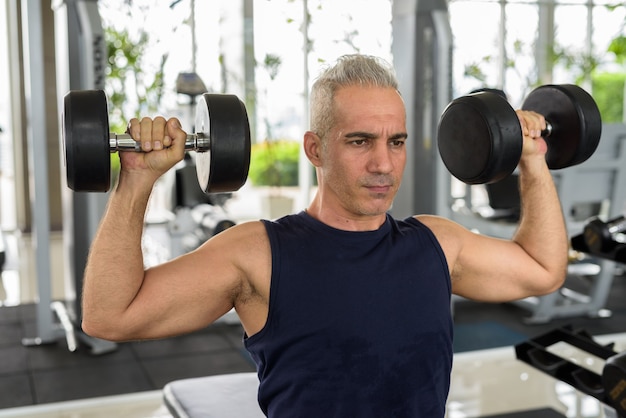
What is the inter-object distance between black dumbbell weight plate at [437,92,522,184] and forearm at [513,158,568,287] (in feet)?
0.48

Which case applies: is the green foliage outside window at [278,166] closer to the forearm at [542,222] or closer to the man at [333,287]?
the forearm at [542,222]

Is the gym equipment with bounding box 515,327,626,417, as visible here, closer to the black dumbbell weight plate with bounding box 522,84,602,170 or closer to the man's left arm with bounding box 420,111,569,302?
the man's left arm with bounding box 420,111,569,302

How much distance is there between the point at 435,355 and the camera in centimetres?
142

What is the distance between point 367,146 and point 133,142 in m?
0.42

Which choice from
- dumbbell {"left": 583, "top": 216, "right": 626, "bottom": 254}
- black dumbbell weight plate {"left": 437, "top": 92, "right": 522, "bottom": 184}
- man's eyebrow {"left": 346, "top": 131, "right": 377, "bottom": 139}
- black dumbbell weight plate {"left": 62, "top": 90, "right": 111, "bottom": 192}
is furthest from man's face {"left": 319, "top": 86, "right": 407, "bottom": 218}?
dumbbell {"left": 583, "top": 216, "right": 626, "bottom": 254}

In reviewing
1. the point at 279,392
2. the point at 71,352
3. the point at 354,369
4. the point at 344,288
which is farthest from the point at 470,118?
the point at 71,352

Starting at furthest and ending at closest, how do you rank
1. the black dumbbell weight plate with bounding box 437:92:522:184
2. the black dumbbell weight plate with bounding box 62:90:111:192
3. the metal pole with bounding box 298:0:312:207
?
1. the metal pole with bounding box 298:0:312:207
2. the black dumbbell weight plate with bounding box 437:92:522:184
3. the black dumbbell weight plate with bounding box 62:90:111:192

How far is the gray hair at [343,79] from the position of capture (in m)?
1.40

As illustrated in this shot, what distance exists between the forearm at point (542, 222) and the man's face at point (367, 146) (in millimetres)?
358

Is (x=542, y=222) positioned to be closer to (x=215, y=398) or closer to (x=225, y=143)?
(x=225, y=143)

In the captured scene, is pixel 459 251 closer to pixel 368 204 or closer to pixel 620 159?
pixel 368 204

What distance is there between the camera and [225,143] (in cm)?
131

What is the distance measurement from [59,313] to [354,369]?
10.2 feet

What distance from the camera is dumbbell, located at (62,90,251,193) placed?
4.04 feet
